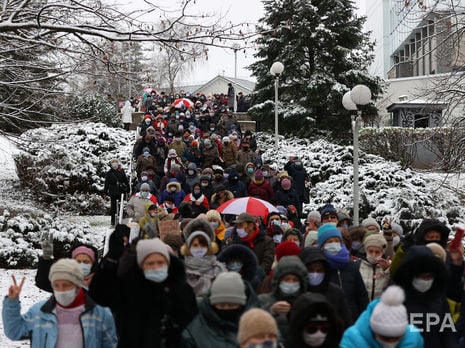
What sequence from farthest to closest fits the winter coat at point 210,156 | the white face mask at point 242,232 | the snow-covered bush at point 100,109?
the snow-covered bush at point 100,109 → the winter coat at point 210,156 → the white face mask at point 242,232

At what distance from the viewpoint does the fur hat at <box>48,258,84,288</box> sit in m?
5.19

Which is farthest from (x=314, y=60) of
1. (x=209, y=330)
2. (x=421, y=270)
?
(x=209, y=330)

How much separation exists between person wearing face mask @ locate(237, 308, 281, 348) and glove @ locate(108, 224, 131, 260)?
78.7 inches

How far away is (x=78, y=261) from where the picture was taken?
616 cm

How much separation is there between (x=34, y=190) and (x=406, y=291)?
20108 mm

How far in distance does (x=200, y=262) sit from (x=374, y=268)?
2.00 metres

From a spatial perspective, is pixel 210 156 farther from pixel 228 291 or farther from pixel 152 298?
pixel 228 291

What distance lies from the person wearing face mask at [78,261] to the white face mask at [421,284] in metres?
2.71

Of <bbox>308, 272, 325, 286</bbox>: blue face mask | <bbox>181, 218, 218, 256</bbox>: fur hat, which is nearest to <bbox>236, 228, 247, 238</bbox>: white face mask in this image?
<bbox>181, 218, 218, 256</bbox>: fur hat

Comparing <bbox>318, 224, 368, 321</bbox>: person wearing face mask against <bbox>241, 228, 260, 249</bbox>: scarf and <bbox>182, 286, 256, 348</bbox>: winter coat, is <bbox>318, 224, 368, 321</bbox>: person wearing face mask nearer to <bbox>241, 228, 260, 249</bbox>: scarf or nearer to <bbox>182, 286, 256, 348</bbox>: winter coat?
<bbox>182, 286, 256, 348</bbox>: winter coat

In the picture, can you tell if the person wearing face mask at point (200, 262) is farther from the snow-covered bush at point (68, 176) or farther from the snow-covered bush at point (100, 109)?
the snow-covered bush at point (100, 109)

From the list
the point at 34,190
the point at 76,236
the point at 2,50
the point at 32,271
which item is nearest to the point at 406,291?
the point at 2,50

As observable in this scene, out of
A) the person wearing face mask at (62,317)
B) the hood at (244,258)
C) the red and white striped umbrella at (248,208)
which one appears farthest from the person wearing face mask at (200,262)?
the red and white striped umbrella at (248,208)

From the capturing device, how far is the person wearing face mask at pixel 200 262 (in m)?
6.22
